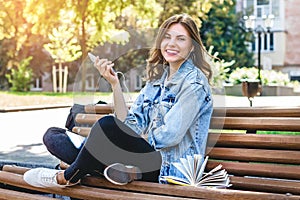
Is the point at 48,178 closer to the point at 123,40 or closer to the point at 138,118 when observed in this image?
the point at 138,118

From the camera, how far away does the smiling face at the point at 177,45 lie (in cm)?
306

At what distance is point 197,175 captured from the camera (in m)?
2.75

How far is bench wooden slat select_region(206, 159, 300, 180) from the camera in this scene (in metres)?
2.81

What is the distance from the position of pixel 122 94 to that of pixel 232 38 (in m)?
29.8

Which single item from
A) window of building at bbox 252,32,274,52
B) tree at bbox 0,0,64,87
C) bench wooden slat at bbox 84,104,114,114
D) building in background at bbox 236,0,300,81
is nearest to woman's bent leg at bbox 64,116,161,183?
bench wooden slat at bbox 84,104,114,114

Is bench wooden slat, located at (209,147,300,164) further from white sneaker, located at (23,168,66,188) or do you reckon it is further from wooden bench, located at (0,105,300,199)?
white sneaker, located at (23,168,66,188)

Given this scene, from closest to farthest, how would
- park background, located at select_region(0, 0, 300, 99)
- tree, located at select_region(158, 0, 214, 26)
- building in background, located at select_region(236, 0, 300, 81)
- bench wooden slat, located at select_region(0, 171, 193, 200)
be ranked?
bench wooden slat, located at select_region(0, 171, 193, 200) < park background, located at select_region(0, 0, 300, 99) < tree, located at select_region(158, 0, 214, 26) < building in background, located at select_region(236, 0, 300, 81)

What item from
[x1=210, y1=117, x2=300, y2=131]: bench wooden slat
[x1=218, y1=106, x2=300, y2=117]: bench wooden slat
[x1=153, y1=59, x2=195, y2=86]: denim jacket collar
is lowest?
[x1=210, y1=117, x2=300, y2=131]: bench wooden slat

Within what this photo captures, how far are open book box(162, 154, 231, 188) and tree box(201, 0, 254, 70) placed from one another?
2854cm

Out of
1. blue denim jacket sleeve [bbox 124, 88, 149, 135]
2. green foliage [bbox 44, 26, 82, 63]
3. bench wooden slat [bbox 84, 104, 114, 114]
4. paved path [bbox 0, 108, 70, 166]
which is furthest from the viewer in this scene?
green foliage [bbox 44, 26, 82, 63]

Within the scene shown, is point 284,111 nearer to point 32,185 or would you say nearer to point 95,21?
point 32,185

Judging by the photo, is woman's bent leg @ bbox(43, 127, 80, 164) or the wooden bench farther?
woman's bent leg @ bbox(43, 127, 80, 164)

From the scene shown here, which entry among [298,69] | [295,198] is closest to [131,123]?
[295,198]

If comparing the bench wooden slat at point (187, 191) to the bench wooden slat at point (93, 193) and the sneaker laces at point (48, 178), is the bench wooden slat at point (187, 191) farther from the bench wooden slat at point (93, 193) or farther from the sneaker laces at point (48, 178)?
the sneaker laces at point (48, 178)
